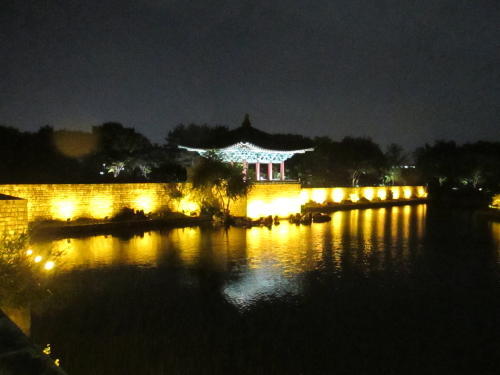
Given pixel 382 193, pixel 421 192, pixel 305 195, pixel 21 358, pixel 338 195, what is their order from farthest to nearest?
1. pixel 421 192
2. pixel 382 193
3. pixel 338 195
4. pixel 305 195
5. pixel 21 358

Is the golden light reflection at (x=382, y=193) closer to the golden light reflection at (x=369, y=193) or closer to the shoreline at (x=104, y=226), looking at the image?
the golden light reflection at (x=369, y=193)

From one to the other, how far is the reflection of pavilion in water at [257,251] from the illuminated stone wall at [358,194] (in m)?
11.3

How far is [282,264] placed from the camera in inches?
447

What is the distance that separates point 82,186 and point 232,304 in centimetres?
1346

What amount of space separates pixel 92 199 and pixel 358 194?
24153 mm

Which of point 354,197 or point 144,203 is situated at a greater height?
point 144,203

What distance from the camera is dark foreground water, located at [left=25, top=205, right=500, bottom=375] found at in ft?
18.1

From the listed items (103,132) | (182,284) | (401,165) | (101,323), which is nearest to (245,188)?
(182,284)

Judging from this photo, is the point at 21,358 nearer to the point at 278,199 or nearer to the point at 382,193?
the point at 278,199

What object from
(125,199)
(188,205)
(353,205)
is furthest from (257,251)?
(353,205)

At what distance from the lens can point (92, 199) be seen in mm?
18922

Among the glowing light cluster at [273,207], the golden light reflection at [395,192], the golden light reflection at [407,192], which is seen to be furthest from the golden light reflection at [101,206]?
the golden light reflection at [407,192]

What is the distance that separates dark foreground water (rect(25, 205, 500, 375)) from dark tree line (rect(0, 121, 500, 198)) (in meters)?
13.0

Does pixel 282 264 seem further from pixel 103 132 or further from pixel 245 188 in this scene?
pixel 103 132
